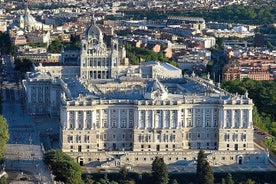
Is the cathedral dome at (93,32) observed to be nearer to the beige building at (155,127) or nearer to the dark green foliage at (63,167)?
the beige building at (155,127)

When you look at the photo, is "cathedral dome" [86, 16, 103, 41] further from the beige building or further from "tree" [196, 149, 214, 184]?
"tree" [196, 149, 214, 184]

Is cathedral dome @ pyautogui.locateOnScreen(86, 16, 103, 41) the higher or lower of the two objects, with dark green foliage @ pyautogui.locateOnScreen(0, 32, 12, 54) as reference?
higher

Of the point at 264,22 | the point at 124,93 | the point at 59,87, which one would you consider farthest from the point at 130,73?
the point at 264,22

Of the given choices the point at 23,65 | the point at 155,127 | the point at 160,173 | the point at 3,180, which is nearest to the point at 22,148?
the point at 155,127

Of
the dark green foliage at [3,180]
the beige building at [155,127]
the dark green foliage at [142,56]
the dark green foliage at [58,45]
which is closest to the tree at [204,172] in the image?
the beige building at [155,127]

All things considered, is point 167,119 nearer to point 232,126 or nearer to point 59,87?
point 232,126

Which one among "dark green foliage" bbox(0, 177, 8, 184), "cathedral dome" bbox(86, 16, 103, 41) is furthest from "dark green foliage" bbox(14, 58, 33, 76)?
"dark green foliage" bbox(0, 177, 8, 184)
